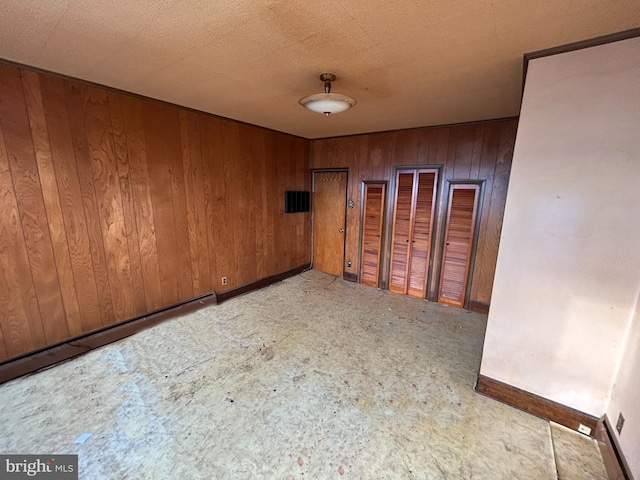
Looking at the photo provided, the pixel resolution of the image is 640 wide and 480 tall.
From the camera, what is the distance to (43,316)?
231 centimetres

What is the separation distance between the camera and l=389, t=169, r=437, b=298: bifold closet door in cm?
382

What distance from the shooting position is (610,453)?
1.54m

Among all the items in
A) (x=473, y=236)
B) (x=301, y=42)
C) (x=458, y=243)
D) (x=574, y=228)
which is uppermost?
(x=301, y=42)

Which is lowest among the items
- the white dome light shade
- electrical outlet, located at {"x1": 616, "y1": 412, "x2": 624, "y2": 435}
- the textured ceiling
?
electrical outlet, located at {"x1": 616, "y1": 412, "x2": 624, "y2": 435}

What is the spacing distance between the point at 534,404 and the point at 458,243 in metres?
2.13

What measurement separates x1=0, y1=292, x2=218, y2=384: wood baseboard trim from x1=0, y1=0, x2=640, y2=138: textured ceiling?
2.40 metres

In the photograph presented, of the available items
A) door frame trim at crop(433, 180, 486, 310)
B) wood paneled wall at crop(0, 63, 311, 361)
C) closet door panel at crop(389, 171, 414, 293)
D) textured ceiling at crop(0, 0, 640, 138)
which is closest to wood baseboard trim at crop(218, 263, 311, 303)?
wood paneled wall at crop(0, 63, 311, 361)

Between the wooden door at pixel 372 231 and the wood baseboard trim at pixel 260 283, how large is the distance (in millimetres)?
1258

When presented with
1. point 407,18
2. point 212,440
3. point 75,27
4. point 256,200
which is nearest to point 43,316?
point 212,440

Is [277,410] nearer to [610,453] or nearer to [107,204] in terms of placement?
[610,453]

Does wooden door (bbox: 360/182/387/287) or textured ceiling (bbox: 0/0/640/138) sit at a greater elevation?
textured ceiling (bbox: 0/0/640/138)

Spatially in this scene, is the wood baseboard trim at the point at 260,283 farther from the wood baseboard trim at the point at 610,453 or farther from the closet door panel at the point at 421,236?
the wood baseboard trim at the point at 610,453

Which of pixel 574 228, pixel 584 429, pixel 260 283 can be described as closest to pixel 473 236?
pixel 574 228

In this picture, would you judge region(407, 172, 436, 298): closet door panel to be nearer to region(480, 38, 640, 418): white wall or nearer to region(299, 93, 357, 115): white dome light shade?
region(480, 38, 640, 418): white wall
